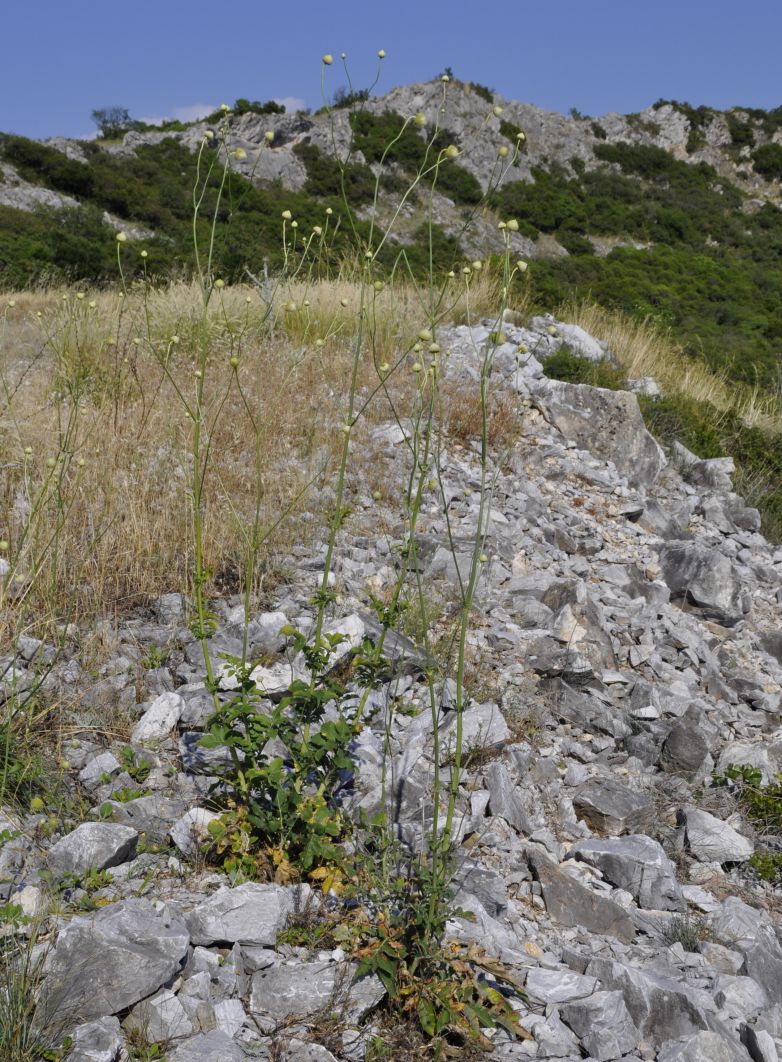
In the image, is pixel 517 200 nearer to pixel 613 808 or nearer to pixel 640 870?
pixel 613 808

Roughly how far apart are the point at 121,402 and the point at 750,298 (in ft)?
63.3

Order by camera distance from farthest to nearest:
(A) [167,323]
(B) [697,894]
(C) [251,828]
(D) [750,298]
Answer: (D) [750,298]
(A) [167,323]
(B) [697,894]
(C) [251,828]

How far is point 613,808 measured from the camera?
2926 millimetres

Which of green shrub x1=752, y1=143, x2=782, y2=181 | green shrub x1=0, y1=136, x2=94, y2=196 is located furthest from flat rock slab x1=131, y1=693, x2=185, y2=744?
green shrub x1=752, y1=143, x2=782, y2=181

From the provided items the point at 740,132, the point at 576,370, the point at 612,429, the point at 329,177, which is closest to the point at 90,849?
the point at 612,429

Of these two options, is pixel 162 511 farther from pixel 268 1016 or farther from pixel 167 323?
pixel 167 323

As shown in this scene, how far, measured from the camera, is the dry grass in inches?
336

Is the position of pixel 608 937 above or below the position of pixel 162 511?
below

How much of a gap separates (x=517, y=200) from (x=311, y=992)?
26.4 meters

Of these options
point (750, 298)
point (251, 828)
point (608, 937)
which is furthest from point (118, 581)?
point (750, 298)

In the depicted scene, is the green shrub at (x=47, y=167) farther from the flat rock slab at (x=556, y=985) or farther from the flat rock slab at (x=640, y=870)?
the flat rock slab at (x=556, y=985)

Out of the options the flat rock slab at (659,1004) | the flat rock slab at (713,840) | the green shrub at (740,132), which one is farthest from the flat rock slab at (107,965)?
the green shrub at (740,132)

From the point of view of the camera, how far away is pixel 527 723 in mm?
3260

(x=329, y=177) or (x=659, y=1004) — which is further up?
(x=329, y=177)
